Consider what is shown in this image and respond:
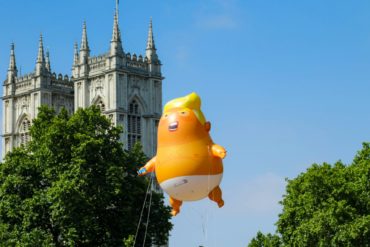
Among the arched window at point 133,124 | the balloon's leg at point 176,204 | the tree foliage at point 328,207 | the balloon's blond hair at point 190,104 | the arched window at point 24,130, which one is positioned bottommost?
the balloon's leg at point 176,204

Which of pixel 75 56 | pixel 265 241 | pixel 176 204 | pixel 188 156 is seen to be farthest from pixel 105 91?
pixel 188 156

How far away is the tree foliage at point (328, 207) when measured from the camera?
52.1 meters

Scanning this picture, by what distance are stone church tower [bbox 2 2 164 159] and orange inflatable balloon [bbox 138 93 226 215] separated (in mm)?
51255

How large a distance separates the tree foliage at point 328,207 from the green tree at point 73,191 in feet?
25.2

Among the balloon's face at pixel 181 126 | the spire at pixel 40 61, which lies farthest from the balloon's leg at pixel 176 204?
the spire at pixel 40 61

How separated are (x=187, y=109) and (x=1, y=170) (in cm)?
2745

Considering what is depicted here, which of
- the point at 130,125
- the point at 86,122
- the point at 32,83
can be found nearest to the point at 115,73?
→ the point at 130,125

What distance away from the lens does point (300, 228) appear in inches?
2094

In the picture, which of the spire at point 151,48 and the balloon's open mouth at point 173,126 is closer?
the balloon's open mouth at point 173,126

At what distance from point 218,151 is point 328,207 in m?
23.8

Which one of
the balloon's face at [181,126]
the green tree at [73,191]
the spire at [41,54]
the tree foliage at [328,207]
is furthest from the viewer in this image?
the spire at [41,54]

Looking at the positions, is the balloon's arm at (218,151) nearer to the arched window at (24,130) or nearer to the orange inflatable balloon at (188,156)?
the orange inflatable balloon at (188,156)

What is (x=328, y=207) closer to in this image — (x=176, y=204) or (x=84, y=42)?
(x=176, y=204)

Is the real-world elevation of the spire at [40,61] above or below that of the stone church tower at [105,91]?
above
